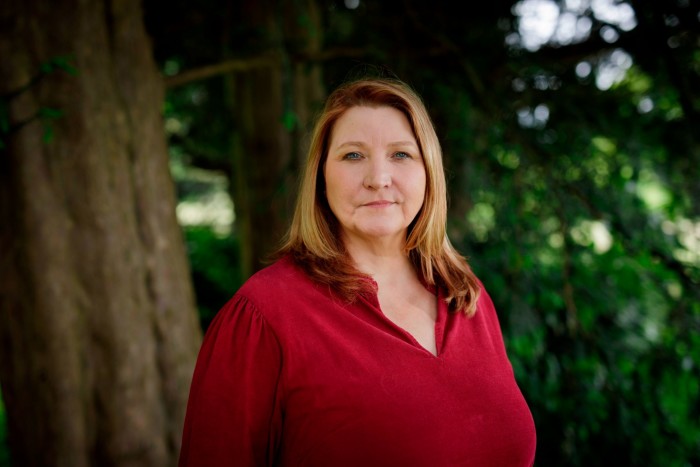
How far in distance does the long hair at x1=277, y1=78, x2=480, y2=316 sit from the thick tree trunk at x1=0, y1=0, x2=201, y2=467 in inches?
44.6

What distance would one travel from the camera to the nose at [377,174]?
1.59 metres

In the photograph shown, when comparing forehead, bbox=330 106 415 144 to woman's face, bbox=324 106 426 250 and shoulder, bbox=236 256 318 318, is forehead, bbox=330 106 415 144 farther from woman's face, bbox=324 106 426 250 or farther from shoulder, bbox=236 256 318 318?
shoulder, bbox=236 256 318 318

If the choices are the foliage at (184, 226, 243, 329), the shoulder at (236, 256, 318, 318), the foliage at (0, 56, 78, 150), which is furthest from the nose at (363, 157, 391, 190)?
the foliage at (184, 226, 243, 329)

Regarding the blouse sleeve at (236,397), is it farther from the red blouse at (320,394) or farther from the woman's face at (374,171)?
the woman's face at (374,171)

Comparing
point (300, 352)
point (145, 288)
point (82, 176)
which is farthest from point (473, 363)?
point (82, 176)

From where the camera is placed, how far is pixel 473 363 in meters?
1.63

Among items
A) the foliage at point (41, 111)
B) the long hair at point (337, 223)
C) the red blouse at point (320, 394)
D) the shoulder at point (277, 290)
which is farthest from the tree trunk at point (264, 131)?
the red blouse at point (320, 394)

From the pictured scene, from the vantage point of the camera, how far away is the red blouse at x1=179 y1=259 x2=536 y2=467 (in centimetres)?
141

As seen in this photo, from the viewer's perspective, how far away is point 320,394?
4.65 feet

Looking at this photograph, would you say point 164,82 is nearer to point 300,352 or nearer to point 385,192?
point 385,192

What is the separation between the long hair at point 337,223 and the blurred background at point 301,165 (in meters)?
0.22

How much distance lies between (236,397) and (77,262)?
141 centimetres

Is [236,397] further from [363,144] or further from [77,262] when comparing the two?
[77,262]

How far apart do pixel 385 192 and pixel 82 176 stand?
1.56 meters
